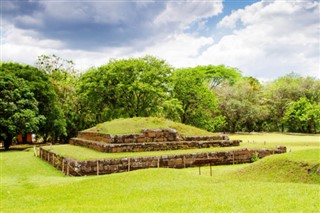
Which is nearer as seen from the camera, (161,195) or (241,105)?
(161,195)

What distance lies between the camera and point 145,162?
61.5ft

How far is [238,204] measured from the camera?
290 inches

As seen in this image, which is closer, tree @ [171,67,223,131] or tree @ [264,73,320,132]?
tree @ [171,67,223,131]

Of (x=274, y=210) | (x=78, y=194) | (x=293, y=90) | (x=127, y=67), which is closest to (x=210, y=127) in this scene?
(x=127, y=67)

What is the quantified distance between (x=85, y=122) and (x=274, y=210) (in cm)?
3829

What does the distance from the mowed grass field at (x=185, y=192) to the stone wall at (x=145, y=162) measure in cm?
174

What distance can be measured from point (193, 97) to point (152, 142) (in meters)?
24.0

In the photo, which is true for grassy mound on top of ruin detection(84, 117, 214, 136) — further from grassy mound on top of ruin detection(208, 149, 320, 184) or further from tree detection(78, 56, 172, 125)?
grassy mound on top of ruin detection(208, 149, 320, 184)

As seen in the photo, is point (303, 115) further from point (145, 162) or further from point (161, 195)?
point (161, 195)

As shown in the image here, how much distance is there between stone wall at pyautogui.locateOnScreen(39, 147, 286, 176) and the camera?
17.1 meters

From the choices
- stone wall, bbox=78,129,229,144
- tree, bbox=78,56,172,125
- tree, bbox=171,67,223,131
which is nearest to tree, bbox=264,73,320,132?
tree, bbox=171,67,223,131

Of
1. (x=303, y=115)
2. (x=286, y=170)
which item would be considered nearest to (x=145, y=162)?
(x=286, y=170)

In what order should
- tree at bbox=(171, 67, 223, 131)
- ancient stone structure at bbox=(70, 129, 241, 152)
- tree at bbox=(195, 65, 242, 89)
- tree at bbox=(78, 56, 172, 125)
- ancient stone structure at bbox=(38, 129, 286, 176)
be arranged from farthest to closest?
1. tree at bbox=(195, 65, 242, 89)
2. tree at bbox=(171, 67, 223, 131)
3. tree at bbox=(78, 56, 172, 125)
4. ancient stone structure at bbox=(70, 129, 241, 152)
5. ancient stone structure at bbox=(38, 129, 286, 176)

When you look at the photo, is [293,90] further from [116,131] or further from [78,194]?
[78,194]
